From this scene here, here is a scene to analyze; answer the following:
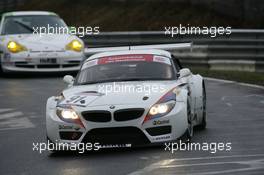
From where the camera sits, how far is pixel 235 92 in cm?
1873

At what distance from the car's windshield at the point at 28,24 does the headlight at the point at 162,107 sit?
12.2 m

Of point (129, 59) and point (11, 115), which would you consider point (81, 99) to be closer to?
point (129, 59)

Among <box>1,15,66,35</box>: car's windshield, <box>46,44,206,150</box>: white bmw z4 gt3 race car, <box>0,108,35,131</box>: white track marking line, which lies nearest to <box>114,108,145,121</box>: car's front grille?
<box>46,44,206,150</box>: white bmw z4 gt3 race car

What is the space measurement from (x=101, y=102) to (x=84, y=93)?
0.53m

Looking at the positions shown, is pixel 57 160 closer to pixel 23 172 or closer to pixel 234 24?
pixel 23 172

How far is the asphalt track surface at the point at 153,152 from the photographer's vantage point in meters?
10.4

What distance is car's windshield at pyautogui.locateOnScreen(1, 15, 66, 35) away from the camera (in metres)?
23.7

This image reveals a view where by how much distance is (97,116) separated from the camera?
11.5 metres

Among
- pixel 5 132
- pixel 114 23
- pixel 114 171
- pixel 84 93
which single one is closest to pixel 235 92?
pixel 5 132

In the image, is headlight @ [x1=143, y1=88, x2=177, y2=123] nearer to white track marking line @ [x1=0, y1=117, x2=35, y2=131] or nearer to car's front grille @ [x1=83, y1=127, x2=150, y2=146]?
car's front grille @ [x1=83, y1=127, x2=150, y2=146]

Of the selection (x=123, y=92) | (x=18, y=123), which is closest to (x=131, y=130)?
(x=123, y=92)

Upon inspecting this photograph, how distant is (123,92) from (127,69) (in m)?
1.09

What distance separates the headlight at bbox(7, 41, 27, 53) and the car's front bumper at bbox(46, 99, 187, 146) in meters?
11.2

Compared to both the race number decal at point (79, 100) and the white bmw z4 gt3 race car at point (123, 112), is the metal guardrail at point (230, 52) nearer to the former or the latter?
the white bmw z4 gt3 race car at point (123, 112)
